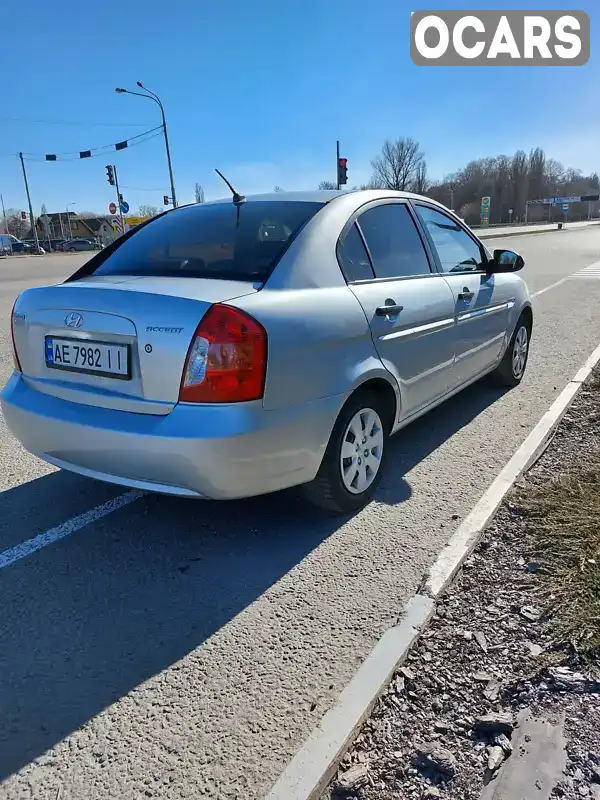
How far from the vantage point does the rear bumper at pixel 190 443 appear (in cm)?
241

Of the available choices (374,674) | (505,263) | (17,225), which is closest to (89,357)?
(374,674)

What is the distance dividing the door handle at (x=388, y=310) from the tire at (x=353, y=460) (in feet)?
1.42

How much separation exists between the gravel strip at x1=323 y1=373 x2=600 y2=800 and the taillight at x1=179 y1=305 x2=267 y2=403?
4.03 feet

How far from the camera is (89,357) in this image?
2.66 meters

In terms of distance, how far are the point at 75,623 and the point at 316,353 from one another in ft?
4.99

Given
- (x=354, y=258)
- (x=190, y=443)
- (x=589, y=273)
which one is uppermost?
(x=354, y=258)

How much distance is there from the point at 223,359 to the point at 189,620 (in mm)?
1069

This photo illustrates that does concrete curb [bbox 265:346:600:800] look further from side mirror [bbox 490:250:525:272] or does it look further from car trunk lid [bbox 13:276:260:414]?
side mirror [bbox 490:250:525:272]

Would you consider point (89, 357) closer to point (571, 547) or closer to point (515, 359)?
point (571, 547)

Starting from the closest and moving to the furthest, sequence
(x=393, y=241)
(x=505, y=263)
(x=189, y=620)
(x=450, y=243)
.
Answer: (x=189, y=620), (x=393, y=241), (x=450, y=243), (x=505, y=263)

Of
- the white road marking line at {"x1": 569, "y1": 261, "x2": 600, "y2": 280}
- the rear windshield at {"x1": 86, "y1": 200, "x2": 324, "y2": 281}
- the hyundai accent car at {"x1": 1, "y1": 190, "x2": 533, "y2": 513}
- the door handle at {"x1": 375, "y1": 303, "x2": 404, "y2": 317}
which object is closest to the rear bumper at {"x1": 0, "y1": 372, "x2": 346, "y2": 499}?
the hyundai accent car at {"x1": 1, "y1": 190, "x2": 533, "y2": 513}

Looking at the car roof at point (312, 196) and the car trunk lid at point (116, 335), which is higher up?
the car roof at point (312, 196)

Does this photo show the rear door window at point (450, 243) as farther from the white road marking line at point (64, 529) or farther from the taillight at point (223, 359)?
the white road marking line at point (64, 529)

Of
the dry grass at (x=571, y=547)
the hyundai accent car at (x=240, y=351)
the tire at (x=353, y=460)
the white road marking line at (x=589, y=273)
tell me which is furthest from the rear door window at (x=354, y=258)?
the white road marking line at (x=589, y=273)
